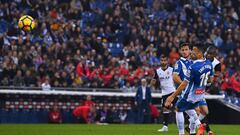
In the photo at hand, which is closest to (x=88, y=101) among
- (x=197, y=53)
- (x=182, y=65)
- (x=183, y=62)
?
(x=182, y=65)

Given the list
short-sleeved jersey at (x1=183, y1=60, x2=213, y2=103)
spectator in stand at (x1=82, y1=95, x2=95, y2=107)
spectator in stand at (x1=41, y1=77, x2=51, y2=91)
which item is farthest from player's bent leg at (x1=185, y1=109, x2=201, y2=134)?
spectator in stand at (x1=41, y1=77, x2=51, y2=91)

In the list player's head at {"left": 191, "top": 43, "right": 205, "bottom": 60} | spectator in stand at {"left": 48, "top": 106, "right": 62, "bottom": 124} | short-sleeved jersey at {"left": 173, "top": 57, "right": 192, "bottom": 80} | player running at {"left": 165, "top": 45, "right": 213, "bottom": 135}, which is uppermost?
player's head at {"left": 191, "top": 43, "right": 205, "bottom": 60}

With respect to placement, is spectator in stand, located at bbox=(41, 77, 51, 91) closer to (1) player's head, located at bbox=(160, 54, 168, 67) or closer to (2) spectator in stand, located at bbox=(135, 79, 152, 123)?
(2) spectator in stand, located at bbox=(135, 79, 152, 123)

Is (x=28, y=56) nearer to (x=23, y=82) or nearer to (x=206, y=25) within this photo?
(x=23, y=82)

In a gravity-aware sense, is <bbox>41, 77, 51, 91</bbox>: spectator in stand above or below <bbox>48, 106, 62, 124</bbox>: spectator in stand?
above

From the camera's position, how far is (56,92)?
30125mm

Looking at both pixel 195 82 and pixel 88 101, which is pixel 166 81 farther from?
pixel 195 82

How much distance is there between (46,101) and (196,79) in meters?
14.9

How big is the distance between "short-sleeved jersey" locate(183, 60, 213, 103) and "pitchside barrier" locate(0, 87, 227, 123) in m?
13.9

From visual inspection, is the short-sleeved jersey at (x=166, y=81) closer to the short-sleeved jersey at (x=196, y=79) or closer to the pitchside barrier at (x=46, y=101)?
the pitchside barrier at (x=46, y=101)

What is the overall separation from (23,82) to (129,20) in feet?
26.4

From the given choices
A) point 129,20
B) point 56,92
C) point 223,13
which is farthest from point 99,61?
point 223,13

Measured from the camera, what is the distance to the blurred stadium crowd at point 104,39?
98.6ft

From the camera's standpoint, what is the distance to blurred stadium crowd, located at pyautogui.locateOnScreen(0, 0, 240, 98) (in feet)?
98.6
